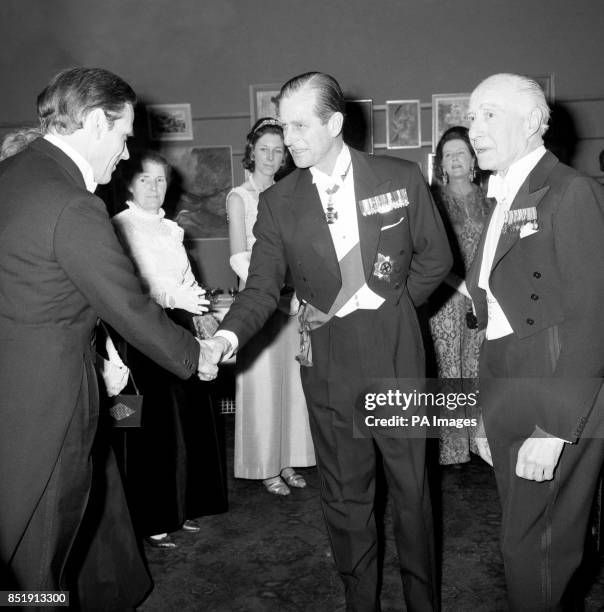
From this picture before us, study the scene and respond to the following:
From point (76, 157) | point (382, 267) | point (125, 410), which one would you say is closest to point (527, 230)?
point (382, 267)

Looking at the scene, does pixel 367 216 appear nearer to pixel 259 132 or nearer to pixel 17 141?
pixel 17 141

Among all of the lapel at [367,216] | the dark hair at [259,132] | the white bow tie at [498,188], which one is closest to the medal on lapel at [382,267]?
the lapel at [367,216]

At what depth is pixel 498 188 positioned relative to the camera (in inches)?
75.5

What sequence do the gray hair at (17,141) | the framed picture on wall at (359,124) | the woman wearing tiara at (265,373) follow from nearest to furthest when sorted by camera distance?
the gray hair at (17,141), the woman wearing tiara at (265,373), the framed picture on wall at (359,124)

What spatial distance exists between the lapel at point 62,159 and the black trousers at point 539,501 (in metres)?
1.32

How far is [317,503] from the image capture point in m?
3.55

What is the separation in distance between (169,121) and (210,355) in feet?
11.5

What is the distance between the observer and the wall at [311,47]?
5.01 metres

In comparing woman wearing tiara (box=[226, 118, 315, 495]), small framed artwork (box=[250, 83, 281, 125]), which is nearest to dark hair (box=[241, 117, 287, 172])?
woman wearing tiara (box=[226, 118, 315, 495])

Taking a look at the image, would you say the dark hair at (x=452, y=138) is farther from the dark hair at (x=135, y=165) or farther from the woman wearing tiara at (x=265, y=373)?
the dark hair at (x=135, y=165)

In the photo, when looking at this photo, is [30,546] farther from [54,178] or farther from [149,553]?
[149,553]

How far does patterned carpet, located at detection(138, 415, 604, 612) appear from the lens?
2.57 meters

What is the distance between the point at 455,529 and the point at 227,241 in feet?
10.3

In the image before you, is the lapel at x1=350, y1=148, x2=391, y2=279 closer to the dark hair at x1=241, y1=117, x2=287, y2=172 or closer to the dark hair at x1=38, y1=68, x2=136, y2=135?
the dark hair at x1=38, y1=68, x2=136, y2=135
